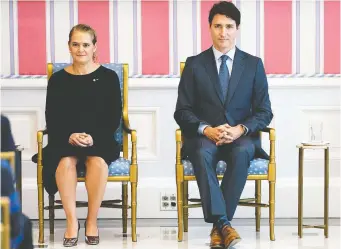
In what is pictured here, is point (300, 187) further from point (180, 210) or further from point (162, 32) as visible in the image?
point (162, 32)

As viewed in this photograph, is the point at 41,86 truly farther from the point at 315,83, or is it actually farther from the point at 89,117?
the point at 315,83

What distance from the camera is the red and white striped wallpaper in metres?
5.25

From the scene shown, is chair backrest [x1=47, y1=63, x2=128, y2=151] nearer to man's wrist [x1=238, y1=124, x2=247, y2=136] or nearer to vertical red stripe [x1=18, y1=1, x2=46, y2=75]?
vertical red stripe [x1=18, y1=1, x2=46, y2=75]

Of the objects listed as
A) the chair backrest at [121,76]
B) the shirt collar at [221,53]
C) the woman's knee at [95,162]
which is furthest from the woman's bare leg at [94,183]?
the shirt collar at [221,53]

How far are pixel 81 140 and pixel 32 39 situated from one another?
122 centimetres

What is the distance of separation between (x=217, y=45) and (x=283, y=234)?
48.1 inches

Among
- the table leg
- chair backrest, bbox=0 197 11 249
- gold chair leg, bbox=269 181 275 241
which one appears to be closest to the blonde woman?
gold chair leg, bbox=269 181 275 241

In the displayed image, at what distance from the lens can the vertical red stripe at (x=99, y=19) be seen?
17.2ft

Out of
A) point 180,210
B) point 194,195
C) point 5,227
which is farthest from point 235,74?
point 5,227

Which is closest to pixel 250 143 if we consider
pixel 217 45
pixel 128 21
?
pixel 217 45

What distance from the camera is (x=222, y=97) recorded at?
449cm

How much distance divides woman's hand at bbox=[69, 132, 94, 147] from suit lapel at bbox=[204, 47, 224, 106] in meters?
0.79

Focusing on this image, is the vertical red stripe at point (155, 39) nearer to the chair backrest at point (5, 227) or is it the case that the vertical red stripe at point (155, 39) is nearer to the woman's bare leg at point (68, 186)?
the woman's bare leg at point (68, 186)

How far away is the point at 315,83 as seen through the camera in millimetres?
5223
